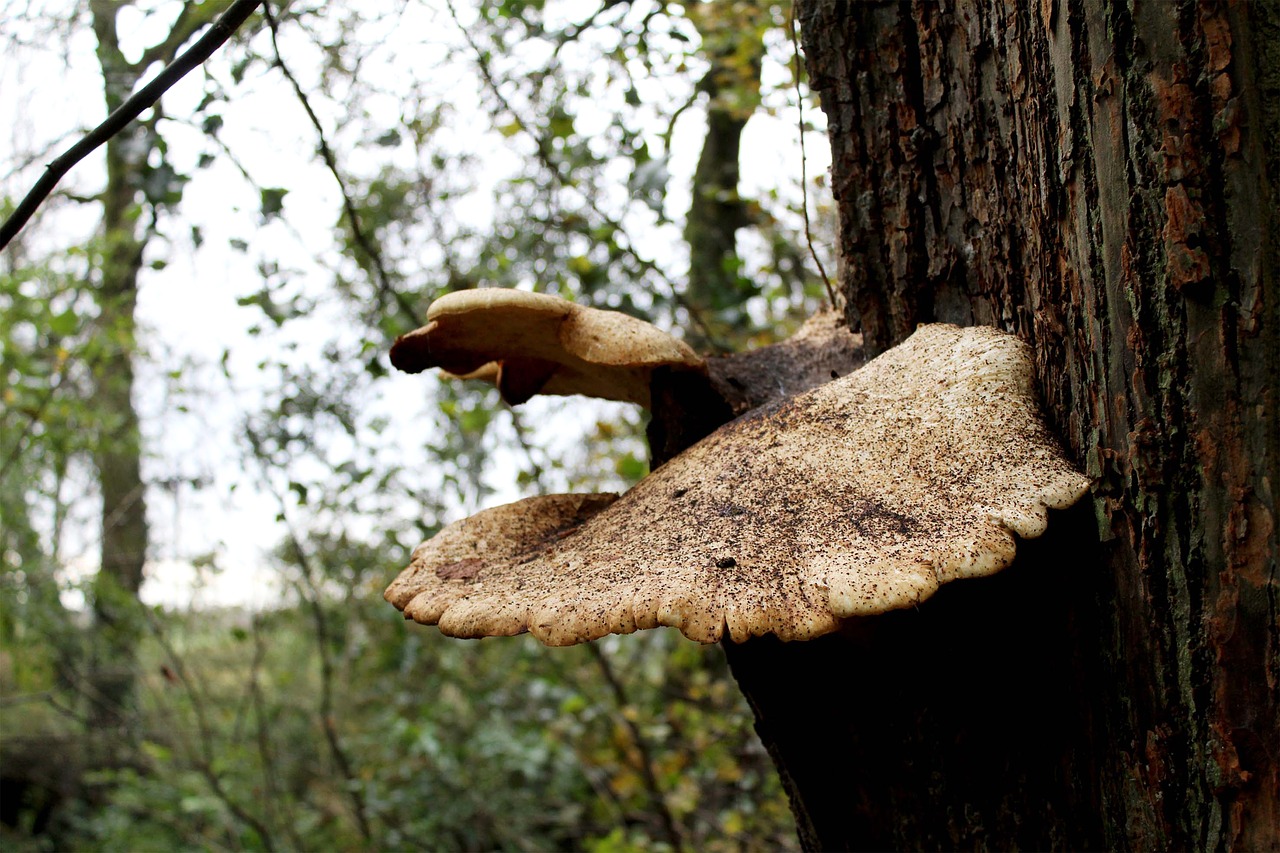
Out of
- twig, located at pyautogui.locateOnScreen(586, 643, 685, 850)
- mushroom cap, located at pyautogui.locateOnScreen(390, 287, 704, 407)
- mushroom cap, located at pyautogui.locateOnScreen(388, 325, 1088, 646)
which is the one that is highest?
mushroom cap, located at pyautogui.locateOnScreen(390, 287, 704, 407)

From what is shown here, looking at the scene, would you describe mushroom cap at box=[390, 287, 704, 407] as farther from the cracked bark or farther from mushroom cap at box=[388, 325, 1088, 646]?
the cracked bark

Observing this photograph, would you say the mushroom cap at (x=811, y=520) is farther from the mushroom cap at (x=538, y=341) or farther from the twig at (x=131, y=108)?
the twig at (x=131, y=108)

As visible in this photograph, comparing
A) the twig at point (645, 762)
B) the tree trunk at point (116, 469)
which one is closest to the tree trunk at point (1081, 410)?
the twig at point (645, 762)

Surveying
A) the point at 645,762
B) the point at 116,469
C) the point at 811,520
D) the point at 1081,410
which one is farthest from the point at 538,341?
the point at 116,469

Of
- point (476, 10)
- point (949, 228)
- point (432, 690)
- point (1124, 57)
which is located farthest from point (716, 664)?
point (1124, 57)

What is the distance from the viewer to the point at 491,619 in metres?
1.30

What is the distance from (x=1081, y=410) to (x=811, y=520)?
43 centimetres

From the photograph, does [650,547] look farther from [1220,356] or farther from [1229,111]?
[1229,111]

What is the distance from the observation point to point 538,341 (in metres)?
1.79

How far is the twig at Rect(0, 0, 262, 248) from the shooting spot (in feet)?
4.36

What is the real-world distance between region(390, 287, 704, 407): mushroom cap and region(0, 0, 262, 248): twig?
0.55 meters

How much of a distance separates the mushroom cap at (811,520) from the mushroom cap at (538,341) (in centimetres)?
23

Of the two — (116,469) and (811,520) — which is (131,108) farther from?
(116,469)

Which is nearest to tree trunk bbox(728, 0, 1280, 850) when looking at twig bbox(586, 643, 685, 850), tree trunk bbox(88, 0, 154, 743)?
twig bbox(586, 643, 685, 850)
